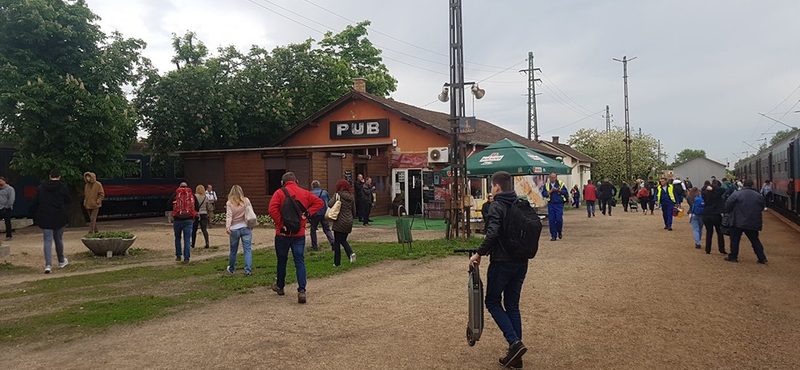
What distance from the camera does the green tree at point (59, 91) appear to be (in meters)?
18.2

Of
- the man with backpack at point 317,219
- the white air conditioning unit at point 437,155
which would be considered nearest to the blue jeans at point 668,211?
the white air conditioning unit at point 437,155

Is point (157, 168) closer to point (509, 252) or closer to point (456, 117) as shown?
point (456, 117)

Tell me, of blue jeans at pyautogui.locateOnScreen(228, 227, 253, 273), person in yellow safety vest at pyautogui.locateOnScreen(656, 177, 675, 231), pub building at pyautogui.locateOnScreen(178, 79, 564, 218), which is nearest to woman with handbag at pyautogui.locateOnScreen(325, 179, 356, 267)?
blue jeans at pyautogui.locateOnScreen(228, 227, 253, 273)

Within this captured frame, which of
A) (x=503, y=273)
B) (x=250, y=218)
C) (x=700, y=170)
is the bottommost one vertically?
(x=503, y=273)

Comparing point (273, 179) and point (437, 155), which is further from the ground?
point (437, 155)

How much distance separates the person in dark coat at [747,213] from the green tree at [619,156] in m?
40.9

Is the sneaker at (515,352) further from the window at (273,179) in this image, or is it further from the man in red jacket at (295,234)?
the window at (273,179)

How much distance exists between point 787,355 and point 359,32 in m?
35.1

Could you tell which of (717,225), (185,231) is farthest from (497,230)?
(717,225)

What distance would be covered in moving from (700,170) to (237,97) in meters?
55.4

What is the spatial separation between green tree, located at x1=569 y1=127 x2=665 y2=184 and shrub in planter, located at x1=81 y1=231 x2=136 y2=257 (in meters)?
44.3

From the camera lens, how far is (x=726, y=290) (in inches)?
324

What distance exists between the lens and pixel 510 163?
15680 mm

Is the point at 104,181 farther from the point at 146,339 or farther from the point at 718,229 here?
the point at 718,229
